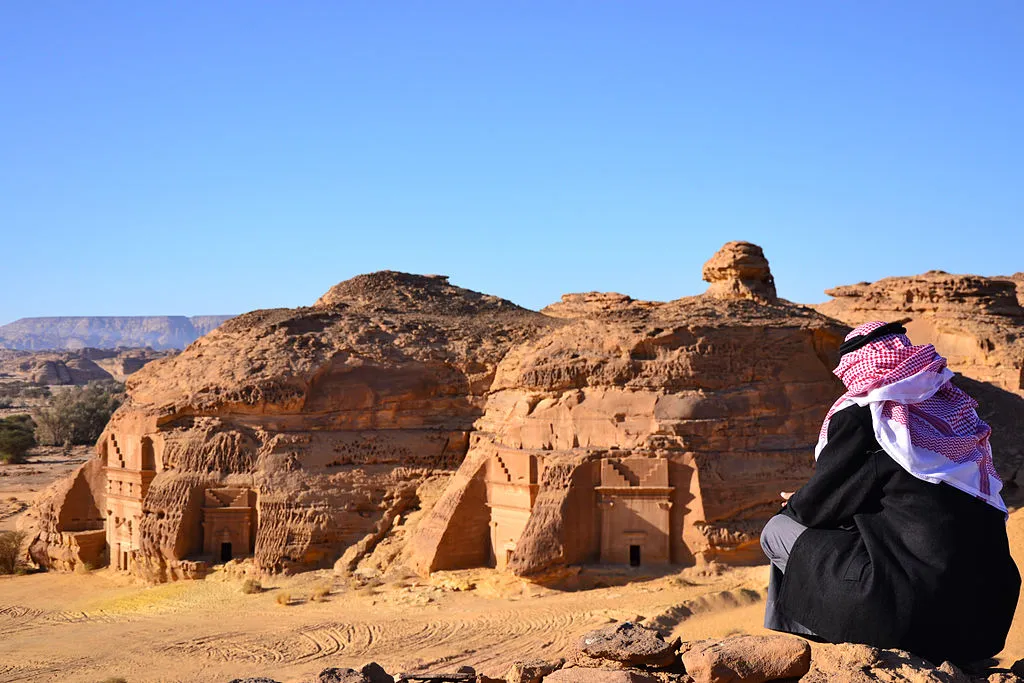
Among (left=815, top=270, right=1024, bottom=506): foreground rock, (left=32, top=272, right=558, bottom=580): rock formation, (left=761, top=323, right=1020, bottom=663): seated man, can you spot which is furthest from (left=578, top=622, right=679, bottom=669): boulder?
(left=815, top=270, right=1024, bottom=506): foreground rock

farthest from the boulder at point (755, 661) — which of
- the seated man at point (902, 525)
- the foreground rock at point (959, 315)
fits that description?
the foreground rock at point (959, 315)

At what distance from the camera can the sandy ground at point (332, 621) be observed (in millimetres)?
14453

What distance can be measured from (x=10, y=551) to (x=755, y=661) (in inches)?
805

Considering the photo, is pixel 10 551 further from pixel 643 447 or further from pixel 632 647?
pixel 632 647

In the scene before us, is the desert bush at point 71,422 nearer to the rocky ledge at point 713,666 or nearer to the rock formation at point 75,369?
the rock formation at point 75,369

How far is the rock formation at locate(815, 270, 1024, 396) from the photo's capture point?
93.9ft

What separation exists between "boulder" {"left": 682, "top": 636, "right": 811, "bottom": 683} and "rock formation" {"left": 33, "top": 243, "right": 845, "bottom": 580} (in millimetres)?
11528

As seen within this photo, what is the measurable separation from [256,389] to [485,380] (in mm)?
4526

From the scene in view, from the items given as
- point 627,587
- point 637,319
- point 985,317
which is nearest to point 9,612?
point 627,587

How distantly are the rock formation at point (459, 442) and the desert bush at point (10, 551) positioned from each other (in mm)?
573

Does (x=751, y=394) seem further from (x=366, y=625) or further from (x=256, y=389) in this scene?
(x=256, y=389)

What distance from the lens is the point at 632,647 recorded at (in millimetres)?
6039

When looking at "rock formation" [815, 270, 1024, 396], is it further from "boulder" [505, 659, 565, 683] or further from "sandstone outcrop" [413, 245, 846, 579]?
"boulder" [505, 659, 565, 683]

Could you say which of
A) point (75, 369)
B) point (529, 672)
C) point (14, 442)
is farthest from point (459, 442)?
point (75, 369)
